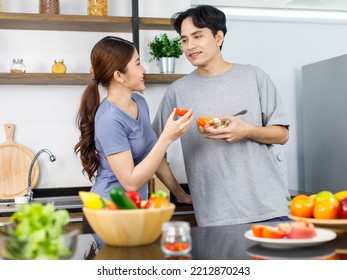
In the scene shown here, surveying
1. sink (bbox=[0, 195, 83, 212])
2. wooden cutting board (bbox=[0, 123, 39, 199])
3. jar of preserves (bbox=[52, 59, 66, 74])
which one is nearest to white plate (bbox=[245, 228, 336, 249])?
sink (bbox=[0, 195, 83, 212])

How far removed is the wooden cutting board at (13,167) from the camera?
137 inches

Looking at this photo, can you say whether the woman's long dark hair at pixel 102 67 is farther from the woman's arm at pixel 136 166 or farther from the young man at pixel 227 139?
the young man at pixel 227 139

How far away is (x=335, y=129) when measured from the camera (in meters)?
4.27

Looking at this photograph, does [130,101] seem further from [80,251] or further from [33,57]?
[33,57]

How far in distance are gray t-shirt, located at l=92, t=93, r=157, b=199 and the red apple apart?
805mm

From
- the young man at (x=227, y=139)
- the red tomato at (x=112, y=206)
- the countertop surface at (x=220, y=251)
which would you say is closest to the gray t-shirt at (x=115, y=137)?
the young man at (x=227, y=139)

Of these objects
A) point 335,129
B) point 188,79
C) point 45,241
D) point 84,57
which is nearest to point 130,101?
point 188,79

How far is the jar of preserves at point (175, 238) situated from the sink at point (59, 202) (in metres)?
1.90

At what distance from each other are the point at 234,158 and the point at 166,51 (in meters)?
1.34

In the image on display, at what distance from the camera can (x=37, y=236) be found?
3.76ft

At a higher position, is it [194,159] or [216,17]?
[216,17]

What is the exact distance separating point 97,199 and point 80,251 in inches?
6.1

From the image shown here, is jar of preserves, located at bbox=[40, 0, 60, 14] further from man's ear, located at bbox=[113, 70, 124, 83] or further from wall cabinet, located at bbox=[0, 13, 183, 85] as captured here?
man's ear, located at bbox=[113, 70, 124, 83]

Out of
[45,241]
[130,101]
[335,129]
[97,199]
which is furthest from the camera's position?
[335,129]
